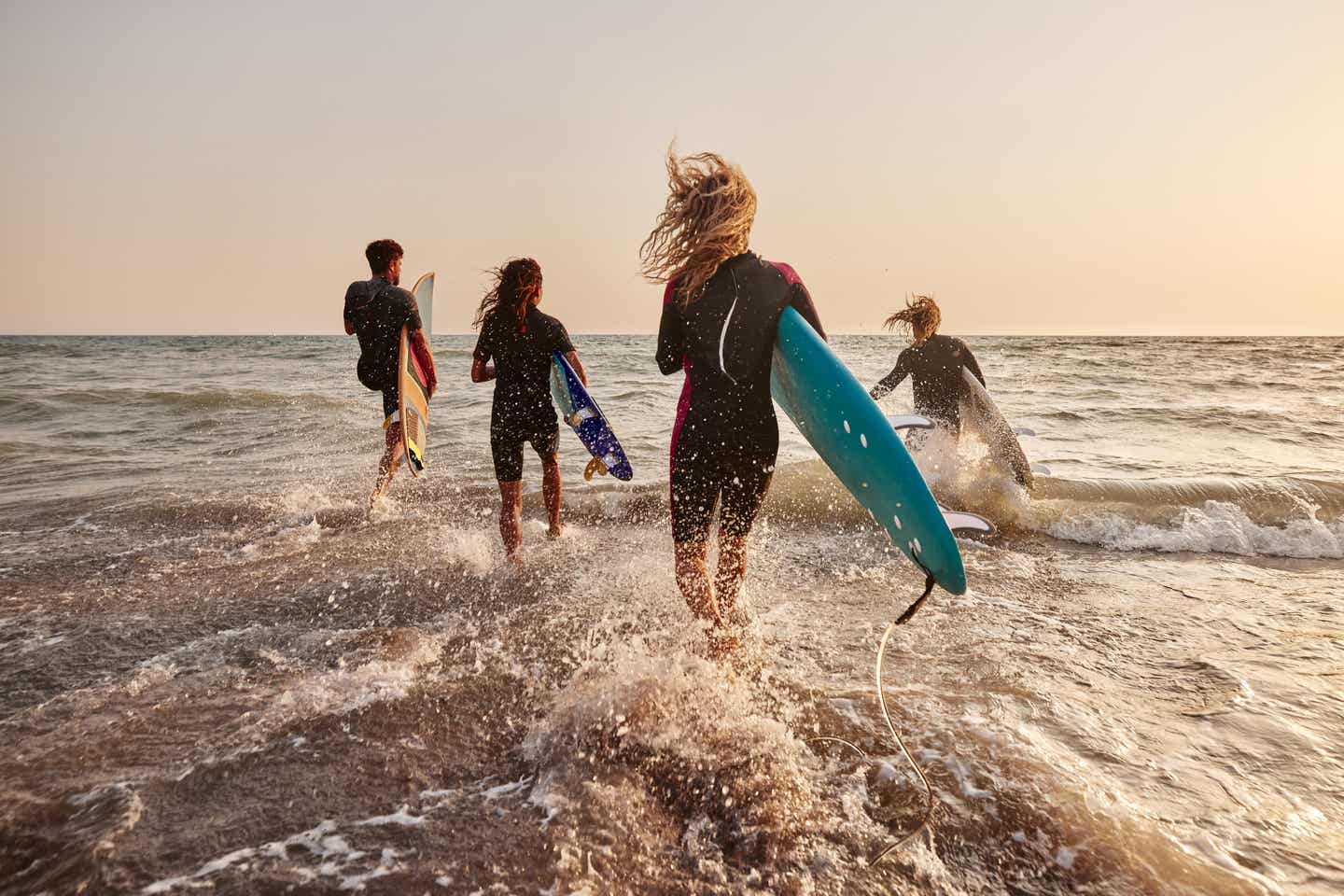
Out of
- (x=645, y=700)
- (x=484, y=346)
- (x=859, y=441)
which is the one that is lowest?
(x=645, y=700)

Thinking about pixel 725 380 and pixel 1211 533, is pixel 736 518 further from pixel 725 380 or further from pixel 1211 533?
pixel 1211 533

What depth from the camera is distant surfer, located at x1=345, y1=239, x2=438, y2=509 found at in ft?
18.1

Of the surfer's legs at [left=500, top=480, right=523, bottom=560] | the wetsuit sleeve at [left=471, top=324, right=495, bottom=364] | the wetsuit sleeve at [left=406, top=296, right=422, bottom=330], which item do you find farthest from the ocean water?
the wetsuit sleeve at [left=406, top=296, right=422, bottom=330]

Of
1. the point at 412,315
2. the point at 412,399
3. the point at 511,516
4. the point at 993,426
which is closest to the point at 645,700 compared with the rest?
the point at 511,516

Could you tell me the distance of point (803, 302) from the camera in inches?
119

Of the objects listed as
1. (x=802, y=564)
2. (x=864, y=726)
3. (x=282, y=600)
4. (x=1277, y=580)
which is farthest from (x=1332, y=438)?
(x=282, y=600)

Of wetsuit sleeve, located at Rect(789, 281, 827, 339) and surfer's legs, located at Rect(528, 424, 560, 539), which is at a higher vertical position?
wetsuit sleeve, located at Rect(789, 281, 827, 339)

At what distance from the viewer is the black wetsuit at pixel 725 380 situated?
2859mm

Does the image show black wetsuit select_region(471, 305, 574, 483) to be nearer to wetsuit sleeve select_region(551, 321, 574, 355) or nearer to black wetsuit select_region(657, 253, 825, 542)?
wetsuit sleeve select_region(551, 321, 574, 355)

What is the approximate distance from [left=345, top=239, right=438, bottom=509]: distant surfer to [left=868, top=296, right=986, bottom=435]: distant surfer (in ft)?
13.8

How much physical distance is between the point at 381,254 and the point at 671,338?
141 inches

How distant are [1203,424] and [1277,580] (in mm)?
8855

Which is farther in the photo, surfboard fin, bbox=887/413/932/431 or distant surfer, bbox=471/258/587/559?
surfboard fin, bbox=887/413/932/431

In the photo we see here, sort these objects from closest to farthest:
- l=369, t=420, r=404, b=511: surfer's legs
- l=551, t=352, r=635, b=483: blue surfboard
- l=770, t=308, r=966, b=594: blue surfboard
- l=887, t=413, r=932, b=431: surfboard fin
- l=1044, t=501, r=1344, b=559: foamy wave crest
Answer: l=770, t=308, r=966, b=594: blue surfboard < l=551, t=352, r=635, b=483: blue surfboard < l=1044, t=501, r=1344, b=559: foamy wave crest < l=369, t=420, r=404, b=511: surfer's legs < l=887, t=413, r=932, b=431: surfboard fin
